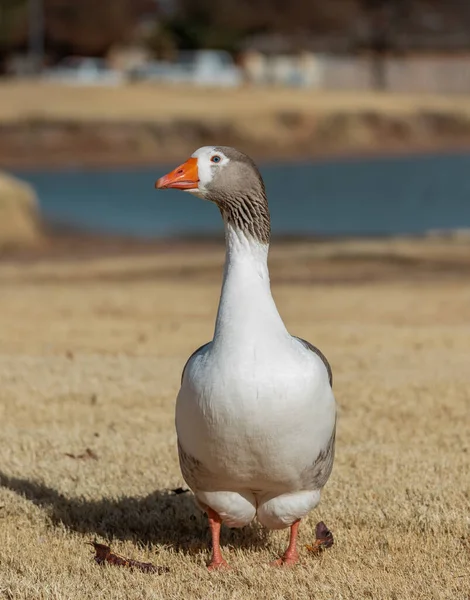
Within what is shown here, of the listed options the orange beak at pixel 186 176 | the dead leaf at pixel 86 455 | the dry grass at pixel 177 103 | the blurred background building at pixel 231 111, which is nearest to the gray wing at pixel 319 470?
the orange beak at pixel 186 176

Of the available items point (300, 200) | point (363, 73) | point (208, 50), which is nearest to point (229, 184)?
point (300, 200)

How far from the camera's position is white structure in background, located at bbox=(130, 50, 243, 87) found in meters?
79.8

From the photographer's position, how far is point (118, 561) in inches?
212

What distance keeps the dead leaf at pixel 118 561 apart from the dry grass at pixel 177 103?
163ft

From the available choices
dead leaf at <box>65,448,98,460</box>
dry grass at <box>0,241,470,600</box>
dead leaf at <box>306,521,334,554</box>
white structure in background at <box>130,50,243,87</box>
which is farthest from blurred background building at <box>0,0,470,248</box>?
dead leaf at <box>306,521,334,554</box>

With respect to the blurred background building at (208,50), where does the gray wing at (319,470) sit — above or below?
below

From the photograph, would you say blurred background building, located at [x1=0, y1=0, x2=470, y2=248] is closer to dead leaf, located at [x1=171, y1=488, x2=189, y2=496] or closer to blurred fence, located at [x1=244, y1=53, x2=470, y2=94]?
blurred fence, located at [x1=244, y1=53, x2=470, y2=94]

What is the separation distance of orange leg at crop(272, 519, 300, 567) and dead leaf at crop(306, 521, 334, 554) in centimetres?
15

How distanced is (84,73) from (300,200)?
4438 centimetres

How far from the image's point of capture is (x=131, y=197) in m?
39.4

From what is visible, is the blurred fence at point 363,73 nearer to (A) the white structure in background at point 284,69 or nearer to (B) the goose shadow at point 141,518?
(A) the white structure in background at point 284,69

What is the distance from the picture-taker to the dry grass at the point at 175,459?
17.0 ft

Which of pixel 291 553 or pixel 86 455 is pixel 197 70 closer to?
pixel 86 455

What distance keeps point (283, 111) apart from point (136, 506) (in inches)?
2122
